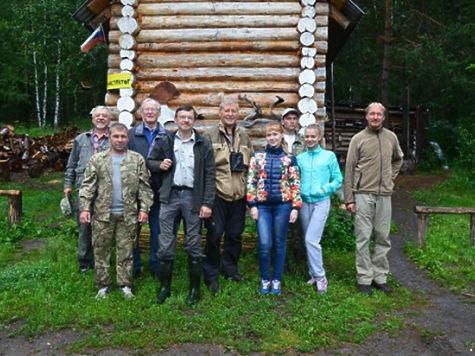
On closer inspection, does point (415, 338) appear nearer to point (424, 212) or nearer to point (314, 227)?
point (314, 227)

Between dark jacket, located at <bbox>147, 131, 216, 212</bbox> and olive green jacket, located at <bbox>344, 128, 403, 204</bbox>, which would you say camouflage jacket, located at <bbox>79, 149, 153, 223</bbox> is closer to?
dark jacket, located at <bbox>147, 131, 216, 212</bbox>

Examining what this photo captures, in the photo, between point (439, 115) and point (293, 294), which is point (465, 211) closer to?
point (293, 294)

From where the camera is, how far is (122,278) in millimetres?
5500

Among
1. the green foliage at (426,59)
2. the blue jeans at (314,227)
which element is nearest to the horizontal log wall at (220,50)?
the blue jeans at (314,227)

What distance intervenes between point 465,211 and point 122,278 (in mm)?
5427

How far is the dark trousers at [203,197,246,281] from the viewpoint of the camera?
563 cm

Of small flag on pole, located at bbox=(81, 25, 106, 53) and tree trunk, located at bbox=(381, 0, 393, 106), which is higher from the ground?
tree trunk, located at bbox=(381, 0, 393, 106)

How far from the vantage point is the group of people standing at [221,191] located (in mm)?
5312

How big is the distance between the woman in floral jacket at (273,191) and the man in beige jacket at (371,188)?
76 centimetres

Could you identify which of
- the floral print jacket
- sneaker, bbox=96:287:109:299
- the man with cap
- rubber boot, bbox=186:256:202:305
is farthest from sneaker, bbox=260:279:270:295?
the man with cap

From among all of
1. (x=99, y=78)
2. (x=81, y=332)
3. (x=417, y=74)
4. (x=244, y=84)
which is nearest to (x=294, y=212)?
(x=81, y=332)

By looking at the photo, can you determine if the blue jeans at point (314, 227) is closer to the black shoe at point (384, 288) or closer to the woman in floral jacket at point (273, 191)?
the woman in floral jacket at point (273, 191)

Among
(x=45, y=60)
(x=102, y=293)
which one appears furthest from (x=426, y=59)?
(x=45, y=60)

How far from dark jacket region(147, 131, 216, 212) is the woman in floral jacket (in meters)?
0.46
